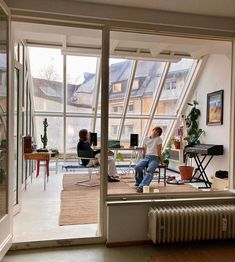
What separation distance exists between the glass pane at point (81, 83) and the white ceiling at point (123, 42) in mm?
857

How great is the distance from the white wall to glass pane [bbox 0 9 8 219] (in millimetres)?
4283

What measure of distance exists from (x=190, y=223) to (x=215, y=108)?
388cm

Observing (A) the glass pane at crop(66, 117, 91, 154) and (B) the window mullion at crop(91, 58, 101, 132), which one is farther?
(A) the glass pane at crop(66, 117, 91, 154)

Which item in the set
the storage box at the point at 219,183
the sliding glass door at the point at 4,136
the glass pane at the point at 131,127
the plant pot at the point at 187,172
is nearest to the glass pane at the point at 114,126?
the glass pane at the point at 131,127

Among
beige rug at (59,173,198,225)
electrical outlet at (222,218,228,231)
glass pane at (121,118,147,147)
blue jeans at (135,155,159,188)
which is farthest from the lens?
glass pane at (121,118,147,147)

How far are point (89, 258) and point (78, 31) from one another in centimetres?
275

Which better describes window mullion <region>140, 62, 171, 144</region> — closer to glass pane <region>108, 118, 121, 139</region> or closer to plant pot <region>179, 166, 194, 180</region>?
glass pane <region>108, 118, 121, 139</region>

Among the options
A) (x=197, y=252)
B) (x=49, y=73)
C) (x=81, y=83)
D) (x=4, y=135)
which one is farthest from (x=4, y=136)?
(x=81, y=83)

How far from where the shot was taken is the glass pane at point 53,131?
7.77 metres

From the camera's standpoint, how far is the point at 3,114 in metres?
2.70

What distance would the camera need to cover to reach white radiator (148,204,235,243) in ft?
9.39

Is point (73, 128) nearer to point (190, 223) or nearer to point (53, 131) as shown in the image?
point (53, 131)

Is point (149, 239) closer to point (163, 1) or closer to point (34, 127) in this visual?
point (163, 1)

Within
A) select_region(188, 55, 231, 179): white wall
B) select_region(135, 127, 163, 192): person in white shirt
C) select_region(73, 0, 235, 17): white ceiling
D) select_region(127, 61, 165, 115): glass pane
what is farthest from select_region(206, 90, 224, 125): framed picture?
select_region(73, 0, 235, 17): white ceiling
